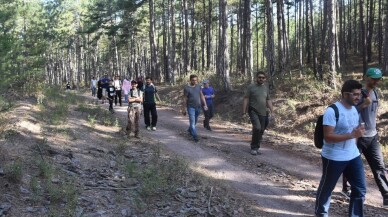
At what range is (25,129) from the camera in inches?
329

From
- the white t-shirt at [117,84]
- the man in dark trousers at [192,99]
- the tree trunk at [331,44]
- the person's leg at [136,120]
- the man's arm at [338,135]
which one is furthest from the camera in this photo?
the white t-shirt at [117,84]

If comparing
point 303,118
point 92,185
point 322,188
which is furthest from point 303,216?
point 303,118

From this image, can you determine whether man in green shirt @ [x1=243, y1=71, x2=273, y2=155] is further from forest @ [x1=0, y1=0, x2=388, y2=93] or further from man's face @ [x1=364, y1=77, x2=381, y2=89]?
forest @ [x1=0, y1=0, x2=388, y2=93]

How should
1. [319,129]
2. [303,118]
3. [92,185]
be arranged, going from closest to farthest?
[319,129] < [92,185] < [303,118]

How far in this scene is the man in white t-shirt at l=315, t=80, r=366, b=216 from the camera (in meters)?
4.38

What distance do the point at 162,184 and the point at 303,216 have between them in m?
2.37

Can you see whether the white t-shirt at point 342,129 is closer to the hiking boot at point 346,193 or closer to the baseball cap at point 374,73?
the baseball cap at point 374,73

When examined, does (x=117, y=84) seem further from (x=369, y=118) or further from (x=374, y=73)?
(x=374, y=73)

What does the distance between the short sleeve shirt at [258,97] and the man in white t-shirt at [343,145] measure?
13.4 feet

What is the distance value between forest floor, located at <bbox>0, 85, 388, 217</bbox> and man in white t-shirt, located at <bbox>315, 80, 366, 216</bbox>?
3.84ft

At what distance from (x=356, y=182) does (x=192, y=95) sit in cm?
655

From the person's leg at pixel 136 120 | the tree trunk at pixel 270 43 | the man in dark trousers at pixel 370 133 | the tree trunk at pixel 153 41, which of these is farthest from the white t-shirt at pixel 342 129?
the tree trunk at pixel 153 41

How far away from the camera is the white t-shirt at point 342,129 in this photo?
4414mm

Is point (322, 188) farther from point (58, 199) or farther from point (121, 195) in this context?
point (58, 199)
